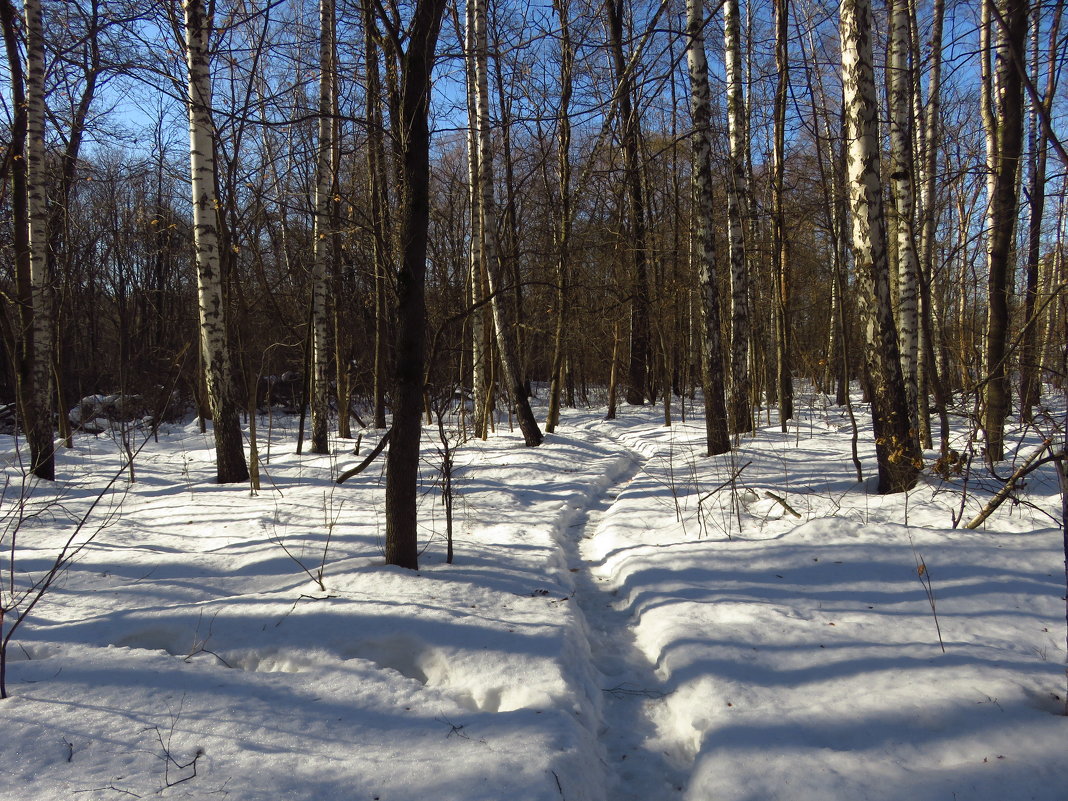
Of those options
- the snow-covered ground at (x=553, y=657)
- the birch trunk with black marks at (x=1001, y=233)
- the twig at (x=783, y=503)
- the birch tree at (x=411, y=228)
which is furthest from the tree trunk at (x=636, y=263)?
the snow-covered ground at (x=553, y=657)

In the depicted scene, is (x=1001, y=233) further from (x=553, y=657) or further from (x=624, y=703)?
(x=553, y=657)

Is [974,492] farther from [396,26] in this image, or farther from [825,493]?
[396,26]

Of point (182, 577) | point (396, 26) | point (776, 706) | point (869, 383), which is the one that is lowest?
point (776, 706)

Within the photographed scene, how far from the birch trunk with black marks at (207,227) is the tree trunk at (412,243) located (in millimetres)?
4175

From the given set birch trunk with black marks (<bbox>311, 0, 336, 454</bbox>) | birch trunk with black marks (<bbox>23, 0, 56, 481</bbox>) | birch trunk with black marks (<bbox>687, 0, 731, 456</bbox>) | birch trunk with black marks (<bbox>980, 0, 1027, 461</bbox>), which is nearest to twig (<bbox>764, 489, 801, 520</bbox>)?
birch trunk with black marks (<bbox>980, 0, 1027, 461</bbox>)

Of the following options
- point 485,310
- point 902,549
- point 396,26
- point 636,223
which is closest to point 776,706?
point 902,549

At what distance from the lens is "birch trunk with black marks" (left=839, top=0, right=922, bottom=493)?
5.84m

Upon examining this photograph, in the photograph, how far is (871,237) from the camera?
19.3 feet

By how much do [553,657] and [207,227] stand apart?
642 cm

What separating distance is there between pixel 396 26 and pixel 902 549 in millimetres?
5205

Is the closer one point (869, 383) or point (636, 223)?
point (869, 383)

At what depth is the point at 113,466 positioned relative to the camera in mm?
9516

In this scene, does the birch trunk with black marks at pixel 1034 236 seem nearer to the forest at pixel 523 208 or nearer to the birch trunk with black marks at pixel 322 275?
the forest at pixel 523 208

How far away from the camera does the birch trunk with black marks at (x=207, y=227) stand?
23.1 feet
